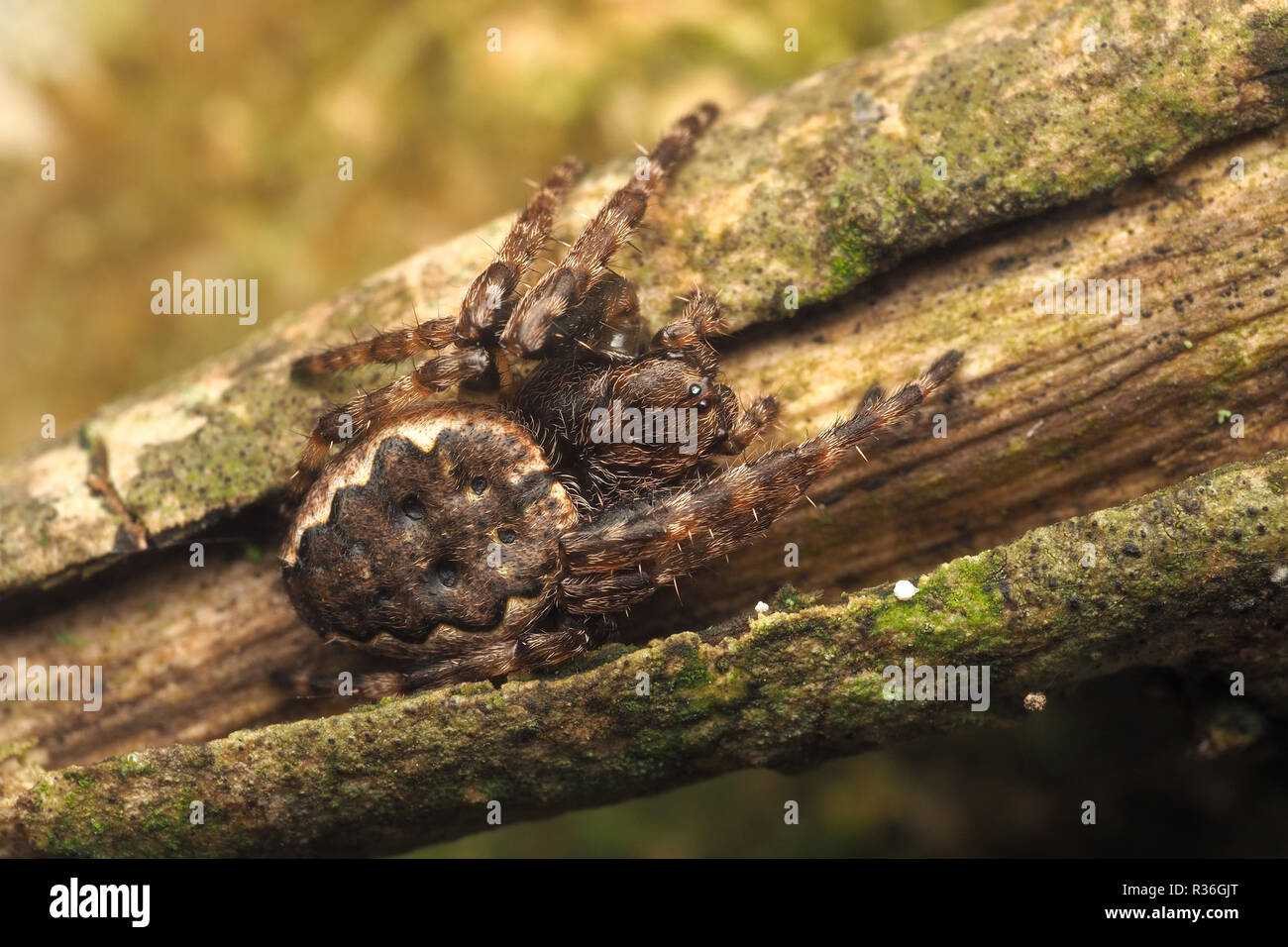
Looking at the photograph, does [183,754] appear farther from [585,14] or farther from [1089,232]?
[585,14]

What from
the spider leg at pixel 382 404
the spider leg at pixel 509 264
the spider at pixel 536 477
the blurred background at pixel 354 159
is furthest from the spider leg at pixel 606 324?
the blurred background at pixel 354 159

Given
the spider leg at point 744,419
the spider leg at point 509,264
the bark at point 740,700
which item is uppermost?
the spider leg at point 509,264

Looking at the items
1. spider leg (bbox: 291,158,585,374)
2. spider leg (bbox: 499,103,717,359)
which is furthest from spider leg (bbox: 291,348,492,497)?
spider leg (bbox: 499,103,717,359)

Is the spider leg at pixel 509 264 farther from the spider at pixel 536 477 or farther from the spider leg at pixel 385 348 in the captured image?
the spider leg at pixel 385 348

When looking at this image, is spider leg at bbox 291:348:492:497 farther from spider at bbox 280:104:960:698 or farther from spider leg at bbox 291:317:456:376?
spider leg at bbox 291:317:456:376

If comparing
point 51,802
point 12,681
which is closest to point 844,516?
point 51,802

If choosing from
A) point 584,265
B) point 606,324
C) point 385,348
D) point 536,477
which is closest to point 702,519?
point 536,477
